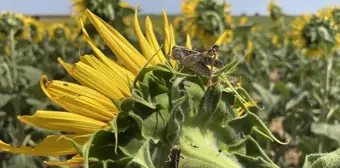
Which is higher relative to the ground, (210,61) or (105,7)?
(210,61)

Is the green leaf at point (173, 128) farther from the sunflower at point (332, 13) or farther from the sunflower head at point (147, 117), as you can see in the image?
the sunflower at point (332, 13)

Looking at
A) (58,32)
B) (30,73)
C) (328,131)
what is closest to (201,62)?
(328,131)

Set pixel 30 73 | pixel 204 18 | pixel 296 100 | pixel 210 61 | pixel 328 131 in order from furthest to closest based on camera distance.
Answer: pixel 204 18 → pixel 296 100 → pixel 30 73 → pixel 328 131 → pixel 210 61

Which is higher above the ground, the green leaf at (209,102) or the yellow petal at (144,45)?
the yellow petal at (144,45)

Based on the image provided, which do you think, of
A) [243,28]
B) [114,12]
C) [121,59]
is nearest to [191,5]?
[243,28]

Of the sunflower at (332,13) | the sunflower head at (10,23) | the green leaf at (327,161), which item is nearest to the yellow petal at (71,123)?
the green leaf at (327,161)

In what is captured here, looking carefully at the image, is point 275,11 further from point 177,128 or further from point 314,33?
point 177,128

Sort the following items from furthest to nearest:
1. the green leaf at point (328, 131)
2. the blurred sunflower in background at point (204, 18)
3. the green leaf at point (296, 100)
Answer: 1. the blurred sunflower in background at point (204, 18)
2. the green leaf at point (296, 100)
3. the green leaf at point (328, 131)

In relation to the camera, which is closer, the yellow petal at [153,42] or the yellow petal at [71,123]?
the yellow petal at [71,123]

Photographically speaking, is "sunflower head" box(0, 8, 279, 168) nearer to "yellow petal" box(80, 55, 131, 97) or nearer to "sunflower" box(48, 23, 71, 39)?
"yellow petal" box(80, 55, 131, 97)
